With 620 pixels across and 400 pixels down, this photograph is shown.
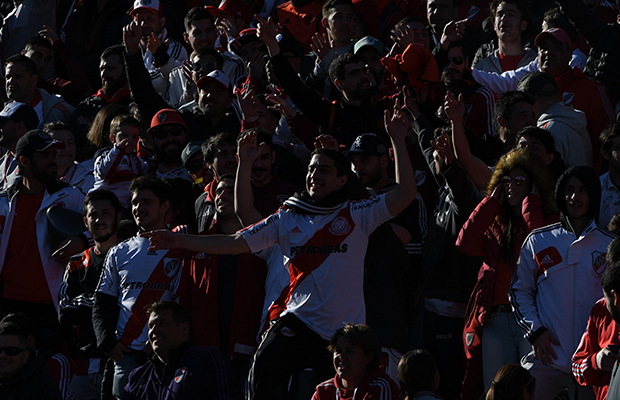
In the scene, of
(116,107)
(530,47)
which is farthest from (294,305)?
(530,47)

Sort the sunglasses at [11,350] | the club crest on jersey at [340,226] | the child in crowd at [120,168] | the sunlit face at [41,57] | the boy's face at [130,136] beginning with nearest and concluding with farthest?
the club crest on jersey at [340,226] → the sunglasses at [11,350] → the child in crowd at [120,168] → the boy's face at [130,136] → the sunlit face at [41,57]

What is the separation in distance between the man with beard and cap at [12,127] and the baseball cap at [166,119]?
1653 millimetres

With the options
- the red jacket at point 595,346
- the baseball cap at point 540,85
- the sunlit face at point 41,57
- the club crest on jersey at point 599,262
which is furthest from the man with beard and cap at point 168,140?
the red jacket at point 595,346

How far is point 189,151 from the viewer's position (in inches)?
330

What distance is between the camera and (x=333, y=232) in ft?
20.7

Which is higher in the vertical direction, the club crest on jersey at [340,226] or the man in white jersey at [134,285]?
the club crest on jersey at [340,226]

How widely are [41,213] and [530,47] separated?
523 centimetres

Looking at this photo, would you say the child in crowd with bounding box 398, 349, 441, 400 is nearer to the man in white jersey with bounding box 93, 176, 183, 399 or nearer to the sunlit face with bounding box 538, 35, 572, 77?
the man in white jersey with bounding box 93, 176, 183, 399

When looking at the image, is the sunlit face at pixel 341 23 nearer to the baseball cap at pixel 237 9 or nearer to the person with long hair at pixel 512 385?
the baseball cap at pixel 237 9

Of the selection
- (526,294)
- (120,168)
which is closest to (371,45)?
(120,168)

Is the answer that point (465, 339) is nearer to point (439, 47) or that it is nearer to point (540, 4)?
point (439, 47)

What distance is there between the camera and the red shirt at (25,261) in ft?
26.9

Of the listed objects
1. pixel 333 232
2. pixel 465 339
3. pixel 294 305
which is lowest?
pixel 465 339

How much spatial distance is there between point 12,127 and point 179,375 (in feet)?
15.0
